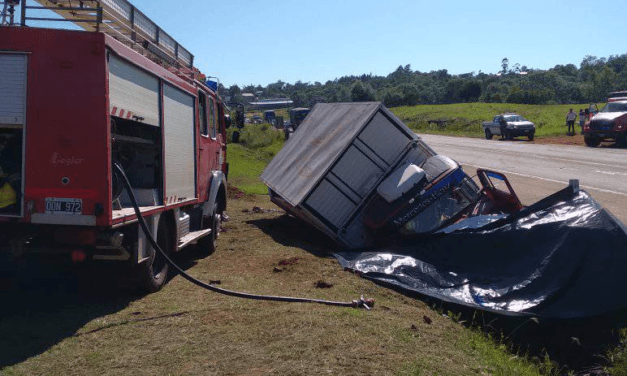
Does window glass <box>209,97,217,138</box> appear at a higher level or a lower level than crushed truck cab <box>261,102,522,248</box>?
higher

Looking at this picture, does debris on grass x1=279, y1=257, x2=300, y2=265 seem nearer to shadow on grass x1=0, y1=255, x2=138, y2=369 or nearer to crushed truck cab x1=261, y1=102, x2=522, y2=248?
crushed truck cab x1=261, y1=102, x2=522, y2=248

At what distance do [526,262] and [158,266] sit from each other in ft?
16.2

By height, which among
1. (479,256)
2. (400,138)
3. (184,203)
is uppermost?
(400,138)

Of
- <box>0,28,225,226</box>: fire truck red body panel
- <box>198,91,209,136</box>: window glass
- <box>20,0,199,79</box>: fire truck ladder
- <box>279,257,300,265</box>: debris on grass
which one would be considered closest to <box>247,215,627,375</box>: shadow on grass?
<box>279,257,300,265</box>: debris on grass

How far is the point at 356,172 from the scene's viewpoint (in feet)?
39.8

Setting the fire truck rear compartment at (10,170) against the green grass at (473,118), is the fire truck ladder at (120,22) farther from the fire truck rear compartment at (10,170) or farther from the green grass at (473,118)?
the green grass at (473,118)

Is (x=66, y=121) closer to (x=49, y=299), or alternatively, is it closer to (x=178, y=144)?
(x=49, y=299)

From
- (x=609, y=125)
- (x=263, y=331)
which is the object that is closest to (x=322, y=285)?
(x=263, y=331)

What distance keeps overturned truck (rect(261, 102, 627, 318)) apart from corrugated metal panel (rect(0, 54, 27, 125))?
529cm

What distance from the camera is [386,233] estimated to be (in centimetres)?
1138

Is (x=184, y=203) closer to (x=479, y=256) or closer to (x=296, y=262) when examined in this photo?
(x=296, y=262)

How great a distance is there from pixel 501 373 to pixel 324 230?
618cm

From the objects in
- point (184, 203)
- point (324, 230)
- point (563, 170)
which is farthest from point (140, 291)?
point (563, 170)

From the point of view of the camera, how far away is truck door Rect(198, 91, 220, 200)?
409 inches
